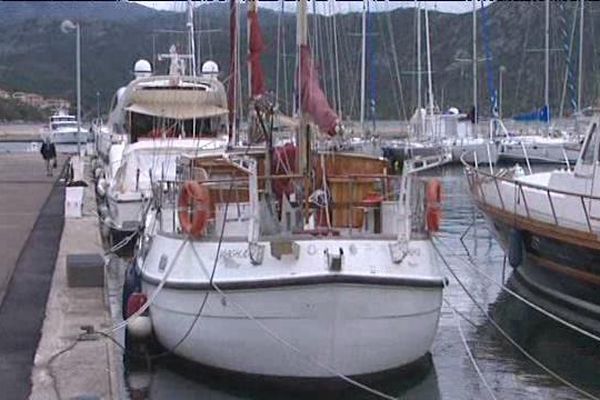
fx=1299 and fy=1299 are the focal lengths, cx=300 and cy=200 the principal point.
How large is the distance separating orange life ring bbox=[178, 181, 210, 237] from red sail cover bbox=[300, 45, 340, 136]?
1429 millimetres

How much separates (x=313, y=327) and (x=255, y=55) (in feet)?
15.0

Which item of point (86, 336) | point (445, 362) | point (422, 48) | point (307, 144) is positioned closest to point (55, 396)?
point (86, 336)

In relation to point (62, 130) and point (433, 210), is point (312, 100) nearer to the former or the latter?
point (433, 210)

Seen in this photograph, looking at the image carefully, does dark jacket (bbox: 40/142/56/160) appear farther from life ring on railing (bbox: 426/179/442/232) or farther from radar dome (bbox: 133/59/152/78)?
life ring on railing (bbox: 426/179/442/232)

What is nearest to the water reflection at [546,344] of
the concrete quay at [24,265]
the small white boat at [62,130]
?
the concrete quay at [24,265]

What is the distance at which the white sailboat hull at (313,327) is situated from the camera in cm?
1270

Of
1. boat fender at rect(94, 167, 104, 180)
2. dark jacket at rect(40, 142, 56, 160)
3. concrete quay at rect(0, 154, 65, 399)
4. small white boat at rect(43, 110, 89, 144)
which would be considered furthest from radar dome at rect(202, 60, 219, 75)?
small white boat at rect(43, 110, 89, 144)

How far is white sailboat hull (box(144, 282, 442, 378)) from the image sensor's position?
12.7 meters

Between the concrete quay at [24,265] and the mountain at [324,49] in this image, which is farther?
the mountain at [324,49]

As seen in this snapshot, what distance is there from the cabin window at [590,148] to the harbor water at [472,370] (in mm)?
2287

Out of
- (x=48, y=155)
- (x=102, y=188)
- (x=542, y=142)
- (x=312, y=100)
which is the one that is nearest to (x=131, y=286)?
(x=312, y=100)

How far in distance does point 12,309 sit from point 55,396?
13.8 feet

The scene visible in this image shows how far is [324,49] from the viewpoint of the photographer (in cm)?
2684

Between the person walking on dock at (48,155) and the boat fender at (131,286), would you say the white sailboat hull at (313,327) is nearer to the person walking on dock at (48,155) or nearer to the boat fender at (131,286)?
the boat fender at (131,286)
